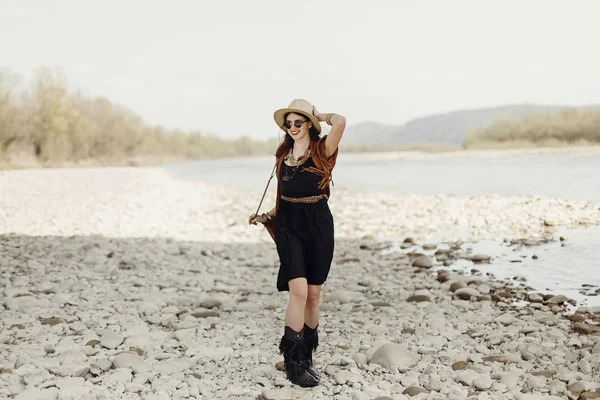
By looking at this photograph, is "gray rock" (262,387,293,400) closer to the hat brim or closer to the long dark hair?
the long dark hair

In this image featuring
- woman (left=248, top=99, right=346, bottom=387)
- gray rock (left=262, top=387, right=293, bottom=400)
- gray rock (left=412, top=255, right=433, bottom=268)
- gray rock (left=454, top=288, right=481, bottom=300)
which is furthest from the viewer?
gray rock (left=412, top=255, right=433, bottom=268)

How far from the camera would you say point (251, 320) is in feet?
17.0

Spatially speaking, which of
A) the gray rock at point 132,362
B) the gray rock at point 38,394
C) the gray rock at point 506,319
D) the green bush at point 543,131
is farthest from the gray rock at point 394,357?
the green bush at point 543,131

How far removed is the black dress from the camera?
3.58 meters

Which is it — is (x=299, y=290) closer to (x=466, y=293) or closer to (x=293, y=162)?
(x=293, y=162)

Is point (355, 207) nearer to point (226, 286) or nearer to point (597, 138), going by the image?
point (226, 286)

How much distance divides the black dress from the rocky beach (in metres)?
0.73

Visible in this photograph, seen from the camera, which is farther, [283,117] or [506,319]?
[506,319]

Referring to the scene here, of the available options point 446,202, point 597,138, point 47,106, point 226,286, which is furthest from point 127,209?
point 597,138

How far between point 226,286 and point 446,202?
10268 mm

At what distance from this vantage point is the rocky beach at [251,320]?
3660mm

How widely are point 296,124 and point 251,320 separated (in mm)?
2241

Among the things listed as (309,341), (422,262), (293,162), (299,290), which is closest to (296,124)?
(293,162)

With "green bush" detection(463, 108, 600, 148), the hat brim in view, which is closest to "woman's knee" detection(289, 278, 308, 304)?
the hat brim
